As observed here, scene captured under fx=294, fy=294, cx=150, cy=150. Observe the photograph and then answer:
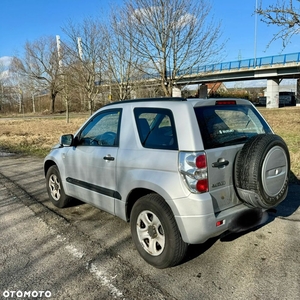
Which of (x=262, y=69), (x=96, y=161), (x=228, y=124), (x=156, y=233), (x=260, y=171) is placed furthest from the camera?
(x=262, y=69)

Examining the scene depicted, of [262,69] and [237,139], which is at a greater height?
[262,69]

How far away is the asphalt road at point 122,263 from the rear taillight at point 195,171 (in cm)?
92

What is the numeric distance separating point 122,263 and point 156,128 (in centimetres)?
152

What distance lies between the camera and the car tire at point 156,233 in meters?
2.90

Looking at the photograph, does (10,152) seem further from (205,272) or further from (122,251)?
(205,272)

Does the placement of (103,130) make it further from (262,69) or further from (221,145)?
(262,69)

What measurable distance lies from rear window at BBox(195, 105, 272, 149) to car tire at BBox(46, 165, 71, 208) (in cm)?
280

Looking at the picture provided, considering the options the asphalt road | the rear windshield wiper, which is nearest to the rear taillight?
the rear windshield wiper

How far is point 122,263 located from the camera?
3184 mm

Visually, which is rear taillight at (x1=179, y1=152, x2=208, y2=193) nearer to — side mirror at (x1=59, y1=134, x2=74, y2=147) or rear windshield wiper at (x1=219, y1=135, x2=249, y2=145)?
rear windshield wiper at (x1=219, y1=135, x2=249, y2=145)

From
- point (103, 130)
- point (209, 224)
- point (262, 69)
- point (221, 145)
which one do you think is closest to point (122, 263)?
point (209, 224)

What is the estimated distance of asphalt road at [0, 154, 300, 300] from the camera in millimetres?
2701

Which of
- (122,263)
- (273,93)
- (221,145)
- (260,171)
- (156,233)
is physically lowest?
(122,263)

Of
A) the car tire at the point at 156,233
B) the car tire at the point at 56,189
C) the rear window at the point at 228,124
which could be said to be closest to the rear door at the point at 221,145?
the rear window at the point at 228,124
